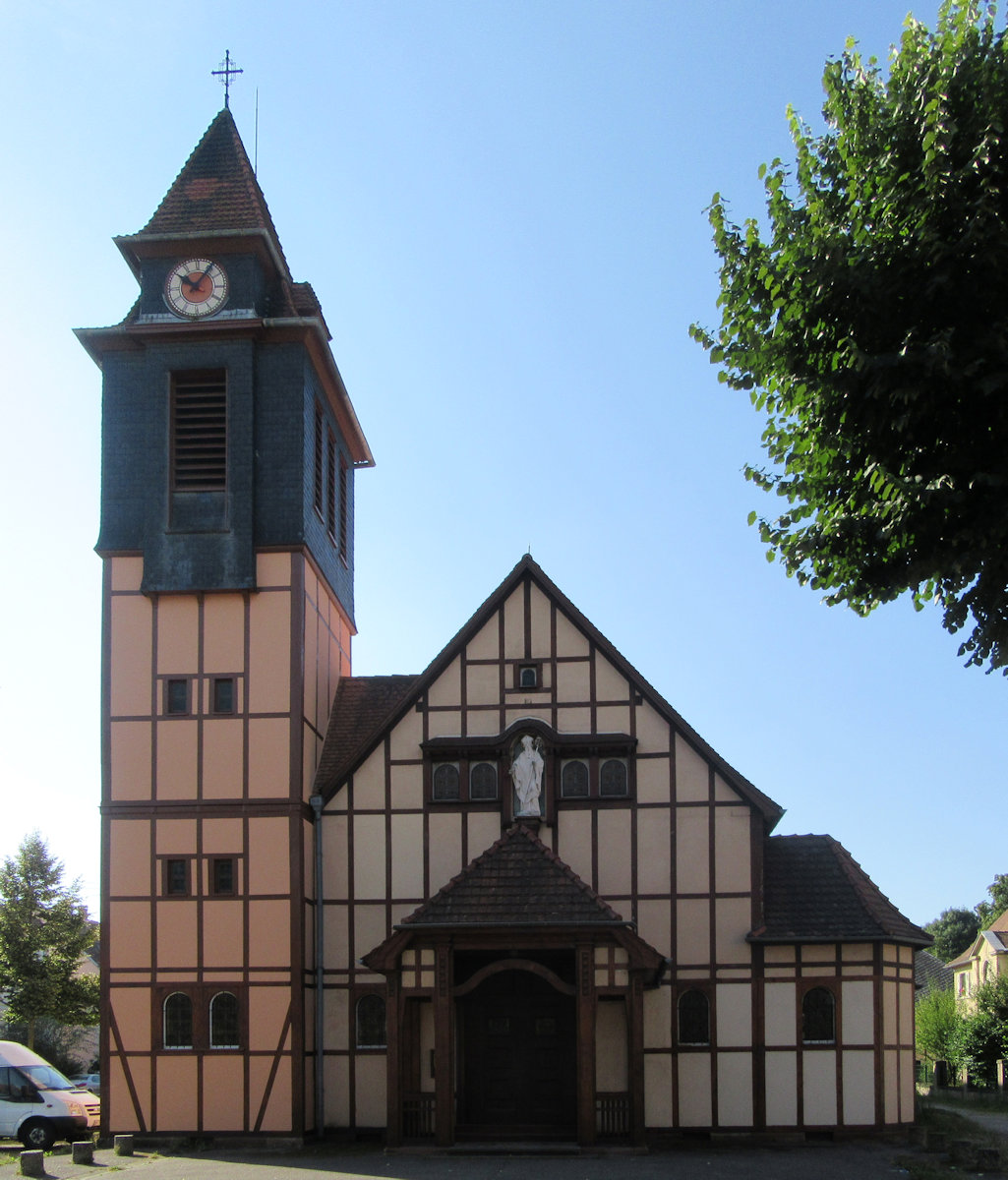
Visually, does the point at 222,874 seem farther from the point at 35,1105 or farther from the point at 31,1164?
the point at 31,1164

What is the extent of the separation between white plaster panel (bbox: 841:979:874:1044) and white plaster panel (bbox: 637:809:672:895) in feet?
11.9

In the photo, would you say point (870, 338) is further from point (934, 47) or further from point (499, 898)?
point (499, 898)

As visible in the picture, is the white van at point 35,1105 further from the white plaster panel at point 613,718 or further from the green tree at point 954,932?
the green tree at point 954,932

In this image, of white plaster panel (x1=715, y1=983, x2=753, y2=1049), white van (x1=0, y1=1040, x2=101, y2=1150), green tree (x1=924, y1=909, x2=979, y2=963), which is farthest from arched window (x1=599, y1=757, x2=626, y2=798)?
green tree (x1=924, y1=909, x2=979, y2=963)

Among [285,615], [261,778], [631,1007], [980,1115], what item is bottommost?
[980,1115]

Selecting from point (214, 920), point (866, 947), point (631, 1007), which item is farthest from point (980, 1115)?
point (214, 920)

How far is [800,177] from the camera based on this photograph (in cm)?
1590

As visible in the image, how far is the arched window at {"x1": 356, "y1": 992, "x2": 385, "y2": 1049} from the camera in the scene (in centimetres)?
2787

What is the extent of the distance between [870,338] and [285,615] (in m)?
15.8

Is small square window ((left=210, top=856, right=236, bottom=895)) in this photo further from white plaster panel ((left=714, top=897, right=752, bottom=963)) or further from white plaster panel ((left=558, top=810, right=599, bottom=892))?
white plaster panel ((left=714, top=897, right=752, bottom=963))

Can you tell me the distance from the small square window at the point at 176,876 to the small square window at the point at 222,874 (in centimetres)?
49

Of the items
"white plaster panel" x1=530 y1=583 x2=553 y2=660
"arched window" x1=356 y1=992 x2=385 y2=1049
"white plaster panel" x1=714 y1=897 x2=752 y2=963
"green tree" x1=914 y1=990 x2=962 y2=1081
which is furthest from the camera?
"green tree" x1=914 y1=990 x2=962 y2=1081

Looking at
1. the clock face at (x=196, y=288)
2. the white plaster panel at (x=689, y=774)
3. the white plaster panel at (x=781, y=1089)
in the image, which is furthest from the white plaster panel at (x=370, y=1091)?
the clock face at (x=196, y=288)

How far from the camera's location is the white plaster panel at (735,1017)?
27.2 m
